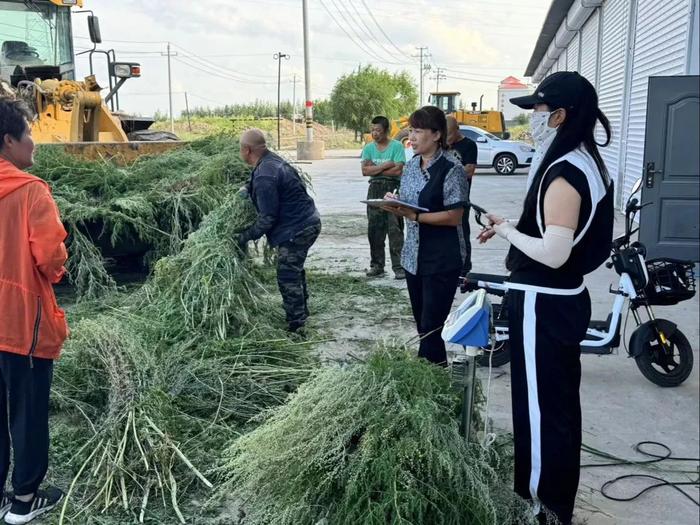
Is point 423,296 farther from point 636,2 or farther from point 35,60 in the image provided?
point 636,2

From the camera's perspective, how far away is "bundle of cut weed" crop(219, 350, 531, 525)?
239 centimetres

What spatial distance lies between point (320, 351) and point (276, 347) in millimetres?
553

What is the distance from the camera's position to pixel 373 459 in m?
2.42

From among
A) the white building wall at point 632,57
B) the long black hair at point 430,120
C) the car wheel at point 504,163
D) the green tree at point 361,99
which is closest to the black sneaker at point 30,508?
the long black hair at point 430,120

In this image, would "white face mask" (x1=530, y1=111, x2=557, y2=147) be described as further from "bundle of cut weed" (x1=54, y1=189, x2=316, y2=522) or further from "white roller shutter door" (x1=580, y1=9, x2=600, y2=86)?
"white roller shutter door" (x1=580, y1=9, x2=600, y2=86)

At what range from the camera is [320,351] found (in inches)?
200

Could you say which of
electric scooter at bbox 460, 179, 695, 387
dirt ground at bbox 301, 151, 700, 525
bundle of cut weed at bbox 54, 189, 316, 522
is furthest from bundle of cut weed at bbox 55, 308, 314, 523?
electric scooter at bbox 460, 179, 695, 387

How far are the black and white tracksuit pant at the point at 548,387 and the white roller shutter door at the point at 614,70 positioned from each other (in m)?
9.72

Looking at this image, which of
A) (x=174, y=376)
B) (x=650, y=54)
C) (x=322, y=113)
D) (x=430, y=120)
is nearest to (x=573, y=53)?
(x=650, y=54)

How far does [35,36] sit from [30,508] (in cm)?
854

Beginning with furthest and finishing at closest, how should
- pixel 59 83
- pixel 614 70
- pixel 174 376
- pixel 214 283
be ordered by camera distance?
pixel 614 70 < pixel 59 83 < pixel 214 283 < pixel 174 376

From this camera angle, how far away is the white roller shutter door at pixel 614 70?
12.2m

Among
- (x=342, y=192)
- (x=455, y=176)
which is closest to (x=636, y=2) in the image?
(x=342, y=192)

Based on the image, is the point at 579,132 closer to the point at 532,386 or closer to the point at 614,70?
the point at 532,386
